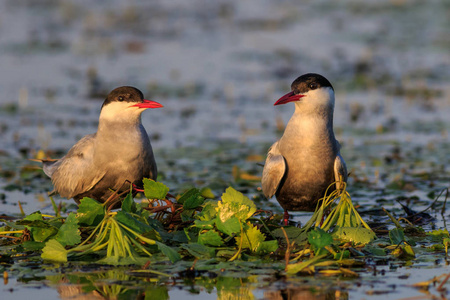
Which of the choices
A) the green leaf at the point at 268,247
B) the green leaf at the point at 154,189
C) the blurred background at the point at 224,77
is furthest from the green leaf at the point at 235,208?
the blurred background at the point at 224,77

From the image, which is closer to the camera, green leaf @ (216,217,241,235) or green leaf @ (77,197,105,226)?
green leaf @ (216,217,241,235)

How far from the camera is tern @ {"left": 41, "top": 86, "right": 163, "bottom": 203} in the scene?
6766 millimetres

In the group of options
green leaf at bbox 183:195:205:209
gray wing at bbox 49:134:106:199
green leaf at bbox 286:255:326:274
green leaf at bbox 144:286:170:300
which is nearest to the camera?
green leaf at bbox 144:286:170:300

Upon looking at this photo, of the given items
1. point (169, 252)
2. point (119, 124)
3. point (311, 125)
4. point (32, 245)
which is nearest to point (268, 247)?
point (169, 252)

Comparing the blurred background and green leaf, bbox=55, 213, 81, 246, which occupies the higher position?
the blurred background

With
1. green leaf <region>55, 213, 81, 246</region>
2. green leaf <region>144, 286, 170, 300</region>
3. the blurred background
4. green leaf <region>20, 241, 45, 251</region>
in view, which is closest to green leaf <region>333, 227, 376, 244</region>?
green leaf <region>144, 286, 170, 300</region>

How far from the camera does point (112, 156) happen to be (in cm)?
678

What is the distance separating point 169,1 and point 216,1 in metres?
1.26

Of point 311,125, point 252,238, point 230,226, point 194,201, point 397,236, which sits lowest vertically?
point 397,236

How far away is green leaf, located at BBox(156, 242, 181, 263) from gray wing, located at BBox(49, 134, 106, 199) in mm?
1393

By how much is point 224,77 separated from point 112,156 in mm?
7587

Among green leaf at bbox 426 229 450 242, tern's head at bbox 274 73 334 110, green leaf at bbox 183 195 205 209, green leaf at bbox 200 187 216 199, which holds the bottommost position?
green leaf at bbox 426 229 450 242

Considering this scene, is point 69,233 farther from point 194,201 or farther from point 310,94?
point 310,94

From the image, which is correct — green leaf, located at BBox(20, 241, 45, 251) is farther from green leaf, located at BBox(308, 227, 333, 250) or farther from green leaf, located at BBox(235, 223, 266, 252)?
green leaf, located at BBox(308, 227, 333, 250)
